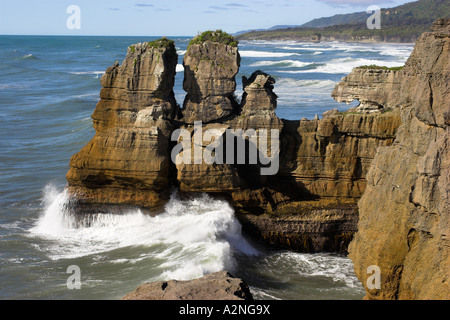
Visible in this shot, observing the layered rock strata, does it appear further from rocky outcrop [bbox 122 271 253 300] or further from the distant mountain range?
the distant mountain range

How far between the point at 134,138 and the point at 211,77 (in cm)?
314

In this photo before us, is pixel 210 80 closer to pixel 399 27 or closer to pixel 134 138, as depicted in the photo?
pixel 134 138

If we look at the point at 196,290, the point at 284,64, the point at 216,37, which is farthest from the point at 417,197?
the point at 284,64

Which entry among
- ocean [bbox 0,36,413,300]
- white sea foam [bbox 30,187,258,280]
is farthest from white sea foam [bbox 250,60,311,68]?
white sea foam [bbox 30,187,258,280]

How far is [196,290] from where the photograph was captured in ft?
27.4

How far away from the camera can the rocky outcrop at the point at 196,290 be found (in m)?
8.12

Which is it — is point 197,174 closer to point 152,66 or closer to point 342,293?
point 152,66

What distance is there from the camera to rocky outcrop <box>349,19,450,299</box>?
9.62 m

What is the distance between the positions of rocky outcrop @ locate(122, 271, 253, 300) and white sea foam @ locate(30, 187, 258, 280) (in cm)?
600

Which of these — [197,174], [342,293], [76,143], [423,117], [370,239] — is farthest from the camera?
[76,143]

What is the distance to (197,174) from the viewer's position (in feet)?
52.4

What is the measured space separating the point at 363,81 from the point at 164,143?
6442 mm

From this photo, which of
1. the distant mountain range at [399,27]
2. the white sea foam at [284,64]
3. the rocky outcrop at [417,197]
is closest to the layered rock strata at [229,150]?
the rocky outcrop at [417,197]

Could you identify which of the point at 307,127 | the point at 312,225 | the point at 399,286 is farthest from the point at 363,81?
the point at 399,286
